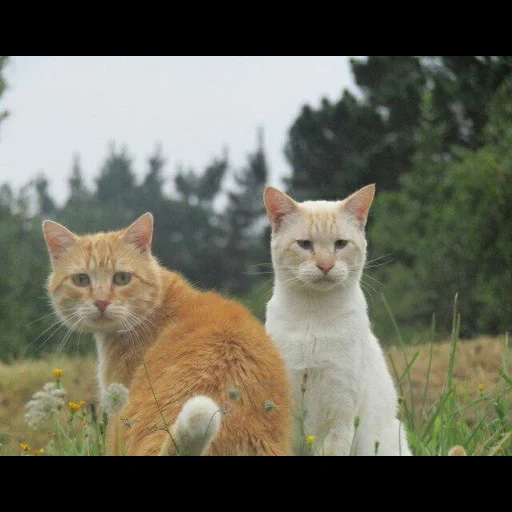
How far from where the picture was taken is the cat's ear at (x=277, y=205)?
8.95 feet

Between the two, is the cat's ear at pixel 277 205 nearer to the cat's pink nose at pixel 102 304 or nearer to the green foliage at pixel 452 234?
the cat's pink nose at pixel 102 304

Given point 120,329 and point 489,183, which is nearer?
point 120,329

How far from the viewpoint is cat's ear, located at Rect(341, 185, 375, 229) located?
278 centimetres

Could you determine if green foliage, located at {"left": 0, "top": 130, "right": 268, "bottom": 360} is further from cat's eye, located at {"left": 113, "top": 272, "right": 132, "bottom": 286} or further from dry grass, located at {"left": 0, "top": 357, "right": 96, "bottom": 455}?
cat's eye, located at {"left": 113, "top": 272, "right": 132, "bottom": 286}

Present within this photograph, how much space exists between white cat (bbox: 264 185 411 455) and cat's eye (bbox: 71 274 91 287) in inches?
27.7

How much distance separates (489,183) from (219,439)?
7.39m

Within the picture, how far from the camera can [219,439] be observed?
2012mm

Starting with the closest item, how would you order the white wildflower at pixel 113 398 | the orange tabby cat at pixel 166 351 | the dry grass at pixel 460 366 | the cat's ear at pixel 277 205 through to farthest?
the white wildflower at pixel 113 398
the orange tabby cat at pixel 166 351
the cat's ear at pixel 277 205
the dry grass at pixel 460 366

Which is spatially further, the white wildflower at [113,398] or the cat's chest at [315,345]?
the cat's chest at [315,345]

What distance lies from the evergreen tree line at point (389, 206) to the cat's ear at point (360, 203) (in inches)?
197

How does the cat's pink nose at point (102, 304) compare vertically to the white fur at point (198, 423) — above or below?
above

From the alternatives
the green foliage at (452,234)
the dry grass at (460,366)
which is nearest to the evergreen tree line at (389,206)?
the green foliage at (452,234)
